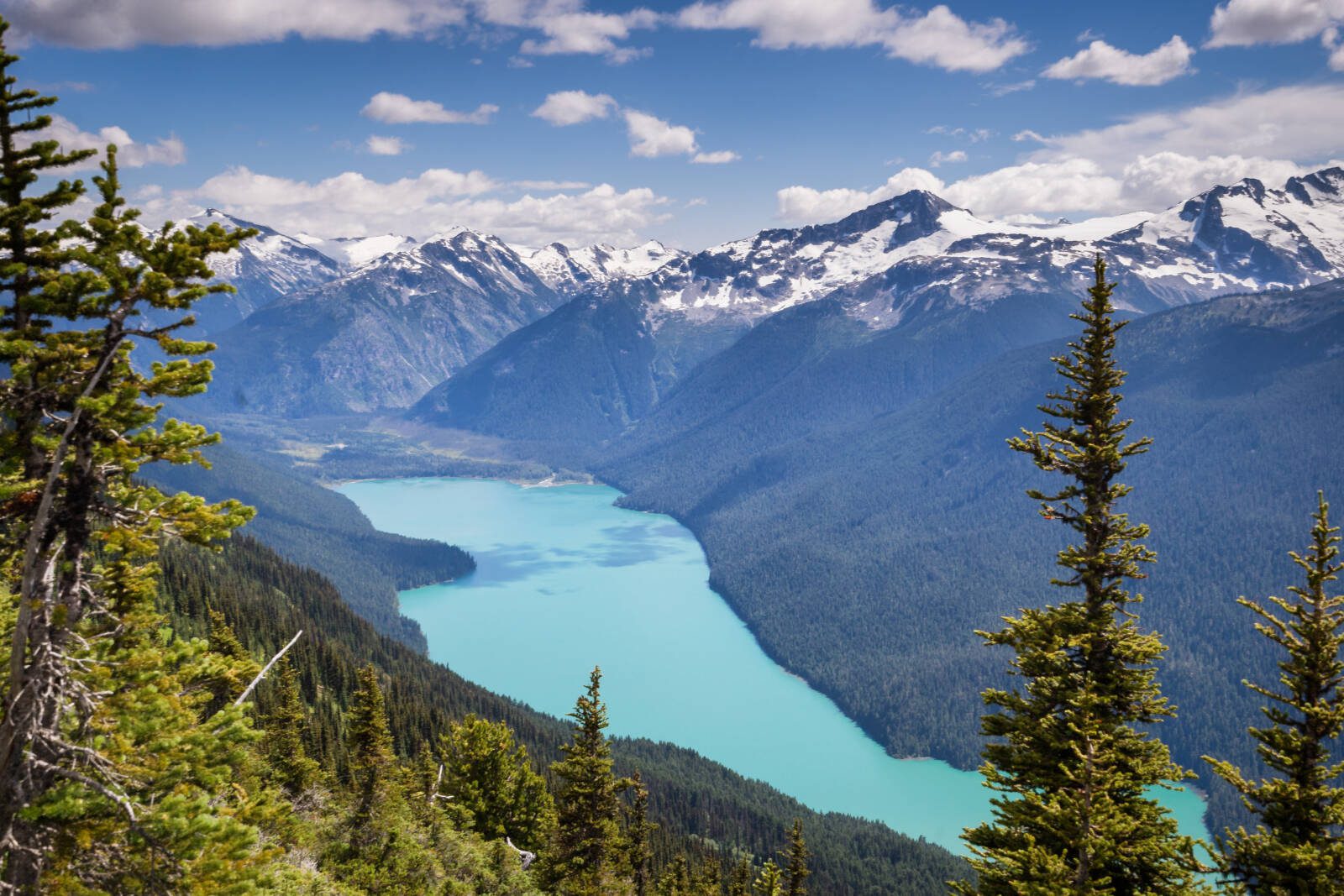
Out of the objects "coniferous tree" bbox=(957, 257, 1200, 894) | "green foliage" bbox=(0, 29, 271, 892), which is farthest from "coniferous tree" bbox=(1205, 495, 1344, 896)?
"green foliage" bbox=(0, 29, 271, 892)

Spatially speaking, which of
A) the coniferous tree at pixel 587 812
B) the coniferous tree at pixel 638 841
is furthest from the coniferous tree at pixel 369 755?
the coniferous tree at pixel 638 841

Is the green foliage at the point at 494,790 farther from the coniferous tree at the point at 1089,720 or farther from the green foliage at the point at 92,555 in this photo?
the green foliage at the point at 92,555

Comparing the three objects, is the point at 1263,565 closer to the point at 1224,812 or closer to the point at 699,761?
the point at 1224,812

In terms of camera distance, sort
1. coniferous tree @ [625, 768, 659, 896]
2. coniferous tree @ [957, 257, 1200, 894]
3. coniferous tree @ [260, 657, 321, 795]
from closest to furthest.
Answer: coniferous tree @ [957, 257, 1200, 894], coniferous tree @ [260, 657, 321, 795], coniferous tree @ [625, 768, 659, 896]

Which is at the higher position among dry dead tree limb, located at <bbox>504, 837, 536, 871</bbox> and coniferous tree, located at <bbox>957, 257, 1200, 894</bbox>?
coniferous tree, located at <bbox>957, 257, 1200, 894</bbox>

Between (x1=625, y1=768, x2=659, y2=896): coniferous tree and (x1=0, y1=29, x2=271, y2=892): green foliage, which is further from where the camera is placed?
(x1=625, y1=768, x2=659, y2=896): coniferous tree

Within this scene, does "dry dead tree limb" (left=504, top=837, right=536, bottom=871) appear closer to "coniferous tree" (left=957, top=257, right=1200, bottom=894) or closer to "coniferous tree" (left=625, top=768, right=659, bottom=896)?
"coniferous tree" (left=625, top=768, right=659, bottom=896)

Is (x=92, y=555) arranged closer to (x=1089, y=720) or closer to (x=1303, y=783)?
(x=1089, y=720)
